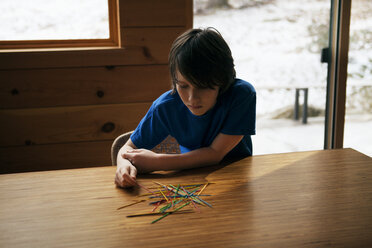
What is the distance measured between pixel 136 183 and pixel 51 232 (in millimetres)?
336

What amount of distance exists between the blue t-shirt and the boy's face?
0.10 meters

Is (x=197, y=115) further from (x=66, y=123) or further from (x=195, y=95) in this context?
(x=66, y=123)

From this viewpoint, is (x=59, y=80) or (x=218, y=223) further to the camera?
(x=59, y=80)

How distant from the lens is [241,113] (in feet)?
4.56

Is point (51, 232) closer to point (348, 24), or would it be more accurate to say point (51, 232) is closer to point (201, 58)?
point (201, 58)

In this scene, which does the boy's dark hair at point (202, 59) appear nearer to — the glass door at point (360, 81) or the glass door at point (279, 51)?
the glass door at point (279, 51)

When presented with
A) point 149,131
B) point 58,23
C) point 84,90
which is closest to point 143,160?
point 149,131

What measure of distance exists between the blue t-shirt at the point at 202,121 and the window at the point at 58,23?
1.04 m

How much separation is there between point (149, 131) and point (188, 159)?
28cm

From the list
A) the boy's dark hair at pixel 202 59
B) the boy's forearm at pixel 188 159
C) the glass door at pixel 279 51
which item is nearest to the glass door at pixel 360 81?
the glass door at pixel 279 51

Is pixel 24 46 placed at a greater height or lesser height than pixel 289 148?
greater

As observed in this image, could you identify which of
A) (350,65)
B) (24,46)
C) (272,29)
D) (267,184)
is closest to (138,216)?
(267,184)

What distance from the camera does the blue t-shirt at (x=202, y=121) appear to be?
140 cm

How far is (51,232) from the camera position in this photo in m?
0.88
